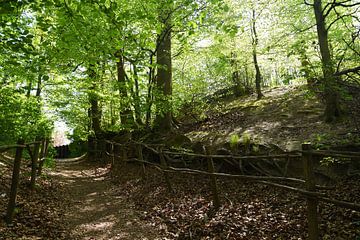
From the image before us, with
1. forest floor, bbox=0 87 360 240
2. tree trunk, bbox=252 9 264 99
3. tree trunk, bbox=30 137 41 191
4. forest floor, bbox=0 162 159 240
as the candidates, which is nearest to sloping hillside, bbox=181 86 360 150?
forest floor, bbox=0 87 360 240

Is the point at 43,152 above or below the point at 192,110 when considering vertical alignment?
below

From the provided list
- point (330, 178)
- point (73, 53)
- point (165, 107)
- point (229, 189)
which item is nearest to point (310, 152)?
point (330, 178)

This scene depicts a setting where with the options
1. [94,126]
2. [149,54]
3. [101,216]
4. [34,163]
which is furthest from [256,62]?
[34,163]

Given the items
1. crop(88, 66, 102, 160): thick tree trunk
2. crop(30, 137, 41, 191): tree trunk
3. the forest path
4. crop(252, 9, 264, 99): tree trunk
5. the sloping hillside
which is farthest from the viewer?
crop(88, 66, 102, 160): thick tree trunk

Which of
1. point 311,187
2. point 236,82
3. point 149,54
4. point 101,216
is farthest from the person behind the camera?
point 236,82

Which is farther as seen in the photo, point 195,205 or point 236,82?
point 236,82

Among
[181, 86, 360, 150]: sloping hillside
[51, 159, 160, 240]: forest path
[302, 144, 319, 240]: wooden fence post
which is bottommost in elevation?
[51, 159, 160, 240]: forest path

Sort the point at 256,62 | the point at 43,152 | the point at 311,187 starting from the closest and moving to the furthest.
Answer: the point at 311,187
the point at 43,152
the point at 256,62

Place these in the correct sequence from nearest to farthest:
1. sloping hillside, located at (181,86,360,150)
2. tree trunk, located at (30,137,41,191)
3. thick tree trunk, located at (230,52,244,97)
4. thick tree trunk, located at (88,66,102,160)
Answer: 1. sloping hillside, located at (181,86,360,150)
2. tree trunk, located at (30,137,41,191)
3. thick tree trunk, located at (230,52,244,97)
4. thick tree trunk, located at (88,66,102,160)

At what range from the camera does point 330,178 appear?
263 inches

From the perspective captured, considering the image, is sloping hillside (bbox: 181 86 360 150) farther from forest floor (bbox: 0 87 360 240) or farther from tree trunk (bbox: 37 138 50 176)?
tree trunk (bbox: 37 138 50 176)

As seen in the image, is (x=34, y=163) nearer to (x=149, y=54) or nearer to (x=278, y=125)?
(x=149, y=54)

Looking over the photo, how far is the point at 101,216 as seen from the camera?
7250 millimetres

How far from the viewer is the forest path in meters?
5.91
